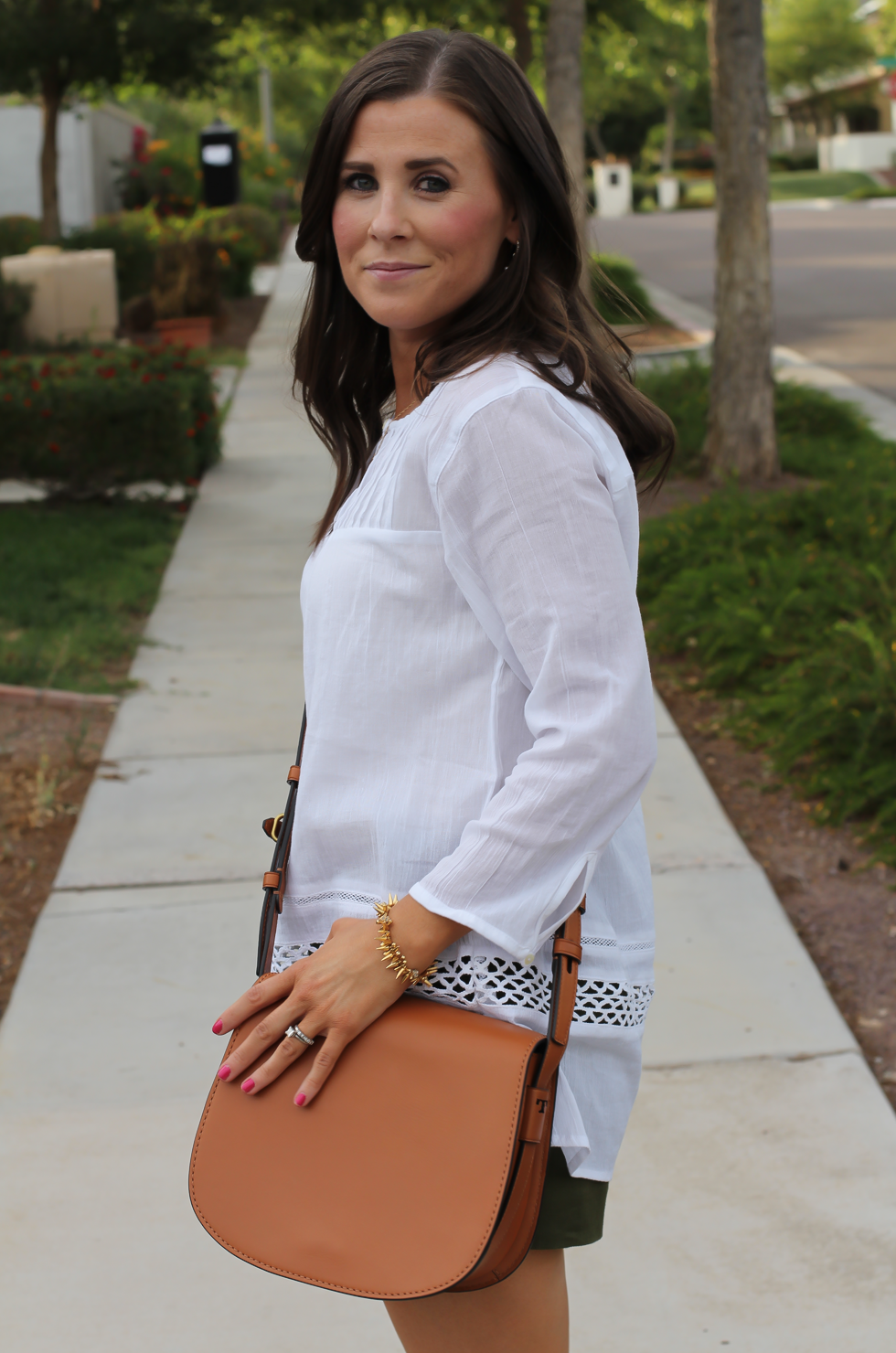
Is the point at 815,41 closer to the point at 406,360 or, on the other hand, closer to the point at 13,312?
the point at 13,312

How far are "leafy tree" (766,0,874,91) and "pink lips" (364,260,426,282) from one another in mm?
70520

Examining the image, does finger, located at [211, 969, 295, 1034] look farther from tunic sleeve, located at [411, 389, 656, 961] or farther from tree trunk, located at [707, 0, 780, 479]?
tree trunk, located at [707, 0, 780, 479]

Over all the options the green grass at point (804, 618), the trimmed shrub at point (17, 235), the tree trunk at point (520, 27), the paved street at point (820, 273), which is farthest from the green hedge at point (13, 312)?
the green grass at point (804, 618)

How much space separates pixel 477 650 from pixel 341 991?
0.36 m

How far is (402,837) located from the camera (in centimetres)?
137

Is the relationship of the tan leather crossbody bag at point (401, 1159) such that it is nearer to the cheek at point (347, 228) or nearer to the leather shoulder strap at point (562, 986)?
the leather shoulder strap at point (562, 986)

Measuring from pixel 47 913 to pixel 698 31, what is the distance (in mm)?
23271

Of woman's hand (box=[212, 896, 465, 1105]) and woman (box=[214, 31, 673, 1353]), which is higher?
woman (box=[214, 31, 673, 1353])

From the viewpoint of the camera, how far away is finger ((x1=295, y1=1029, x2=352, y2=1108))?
1.28 m

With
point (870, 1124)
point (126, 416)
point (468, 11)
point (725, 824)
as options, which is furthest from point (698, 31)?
point (870, 1124)

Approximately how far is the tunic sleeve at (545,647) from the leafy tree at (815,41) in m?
70.7

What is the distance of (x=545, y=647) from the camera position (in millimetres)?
1244

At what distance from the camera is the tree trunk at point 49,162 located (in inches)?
725

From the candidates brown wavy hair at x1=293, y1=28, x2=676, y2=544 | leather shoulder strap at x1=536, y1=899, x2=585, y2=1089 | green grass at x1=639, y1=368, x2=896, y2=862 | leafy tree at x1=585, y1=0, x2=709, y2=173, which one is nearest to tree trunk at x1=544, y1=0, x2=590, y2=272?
green grass at x1=639, y1=368, x2=896, y2=862
